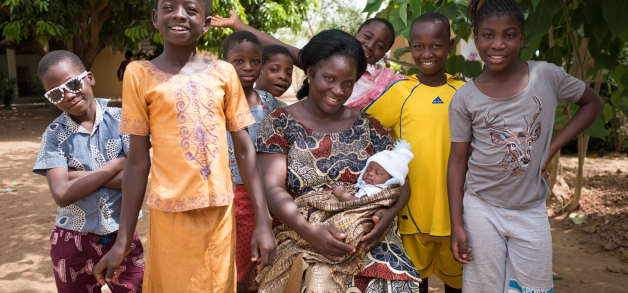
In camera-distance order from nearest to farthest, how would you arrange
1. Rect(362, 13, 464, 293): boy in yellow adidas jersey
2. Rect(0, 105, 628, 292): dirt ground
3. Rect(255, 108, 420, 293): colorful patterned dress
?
Rect(255, 108, 420, 293): colorful patterned dress
Rect(362, 13, 464, 293): boy in yellow adidas jersey
Rect(0, 105, 628, 292): dirt ground

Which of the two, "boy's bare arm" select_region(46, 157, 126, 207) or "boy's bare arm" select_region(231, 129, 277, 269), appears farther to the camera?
"boy's bare arm" select_region(46, 157, 126, 207)

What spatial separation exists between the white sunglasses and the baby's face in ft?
4.91

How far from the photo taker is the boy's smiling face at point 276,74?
10.1 ft

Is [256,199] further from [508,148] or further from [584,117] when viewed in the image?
[584,117]

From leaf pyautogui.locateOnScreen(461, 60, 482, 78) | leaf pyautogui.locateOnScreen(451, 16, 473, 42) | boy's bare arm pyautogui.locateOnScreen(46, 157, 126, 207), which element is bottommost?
boy's bare arm pyautogui.locateOnScreen(46, 157, 126, 207)

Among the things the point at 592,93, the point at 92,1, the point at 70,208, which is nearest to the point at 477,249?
the point at 592,93

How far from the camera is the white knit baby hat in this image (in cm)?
220

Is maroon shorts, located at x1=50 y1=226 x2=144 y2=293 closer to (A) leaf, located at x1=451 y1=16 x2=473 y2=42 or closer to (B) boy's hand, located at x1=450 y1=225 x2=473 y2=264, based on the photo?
(B) boy's hand, located at x1=450 y1=225 x2=473 y2=264

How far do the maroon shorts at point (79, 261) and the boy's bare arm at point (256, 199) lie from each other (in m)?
0.86

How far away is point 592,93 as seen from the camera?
218 cm

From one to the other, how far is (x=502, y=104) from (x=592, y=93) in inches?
19.8

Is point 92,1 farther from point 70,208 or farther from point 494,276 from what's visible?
point 494,276

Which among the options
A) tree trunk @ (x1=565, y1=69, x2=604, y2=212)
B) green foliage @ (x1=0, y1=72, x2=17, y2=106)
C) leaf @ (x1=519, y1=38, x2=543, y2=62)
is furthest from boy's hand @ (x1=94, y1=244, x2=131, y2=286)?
green foliage @ (x1=0, y1=72, x2=17, y2=106)

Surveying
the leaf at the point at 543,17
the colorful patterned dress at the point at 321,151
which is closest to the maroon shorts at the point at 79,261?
the colorful patterned dress at the point at 321,151
